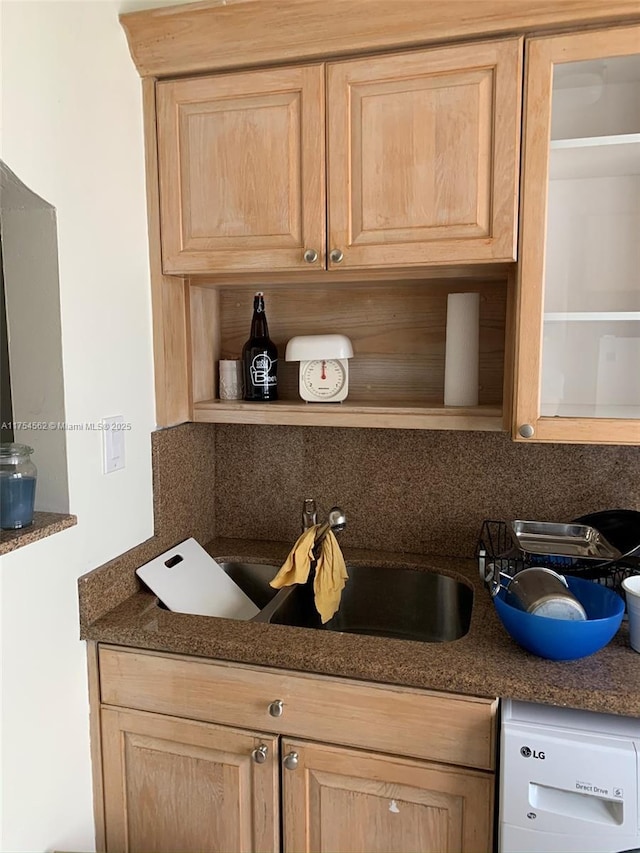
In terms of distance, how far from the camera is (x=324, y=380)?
1640 mm

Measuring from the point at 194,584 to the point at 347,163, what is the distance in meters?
1.06

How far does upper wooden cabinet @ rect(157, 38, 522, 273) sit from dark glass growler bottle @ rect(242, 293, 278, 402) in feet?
0.87

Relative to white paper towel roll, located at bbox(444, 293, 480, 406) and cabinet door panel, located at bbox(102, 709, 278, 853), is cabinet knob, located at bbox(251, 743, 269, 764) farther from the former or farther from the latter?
white paper towel roll, located at bbox(444, 293, 480, 406)

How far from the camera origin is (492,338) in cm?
163

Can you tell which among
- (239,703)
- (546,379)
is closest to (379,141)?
(546,379)

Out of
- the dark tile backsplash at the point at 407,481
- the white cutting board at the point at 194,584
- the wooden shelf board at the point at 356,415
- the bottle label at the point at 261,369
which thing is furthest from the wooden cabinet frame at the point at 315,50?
the white cutting board at the point at 194,584

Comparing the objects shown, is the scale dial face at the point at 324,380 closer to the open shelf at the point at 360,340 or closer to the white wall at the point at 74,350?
the open shelf at the point at 360,340

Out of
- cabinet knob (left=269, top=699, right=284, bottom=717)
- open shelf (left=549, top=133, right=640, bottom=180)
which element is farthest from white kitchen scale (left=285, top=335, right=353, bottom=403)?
cabinet knob (left=269, top=699, right=284, bottom=717)

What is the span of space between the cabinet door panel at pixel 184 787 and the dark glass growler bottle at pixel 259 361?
82 centimetres

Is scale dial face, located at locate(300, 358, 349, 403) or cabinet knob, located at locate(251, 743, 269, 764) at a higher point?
scale dial face, located at locate(300, 358, 349, 403)

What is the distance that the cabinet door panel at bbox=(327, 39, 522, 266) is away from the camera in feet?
4.16

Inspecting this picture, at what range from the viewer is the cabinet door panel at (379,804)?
3.78ft

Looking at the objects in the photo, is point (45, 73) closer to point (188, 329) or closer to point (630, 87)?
point (188, 329)

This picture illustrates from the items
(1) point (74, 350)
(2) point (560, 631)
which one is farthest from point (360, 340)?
(2) point (560, 631)
